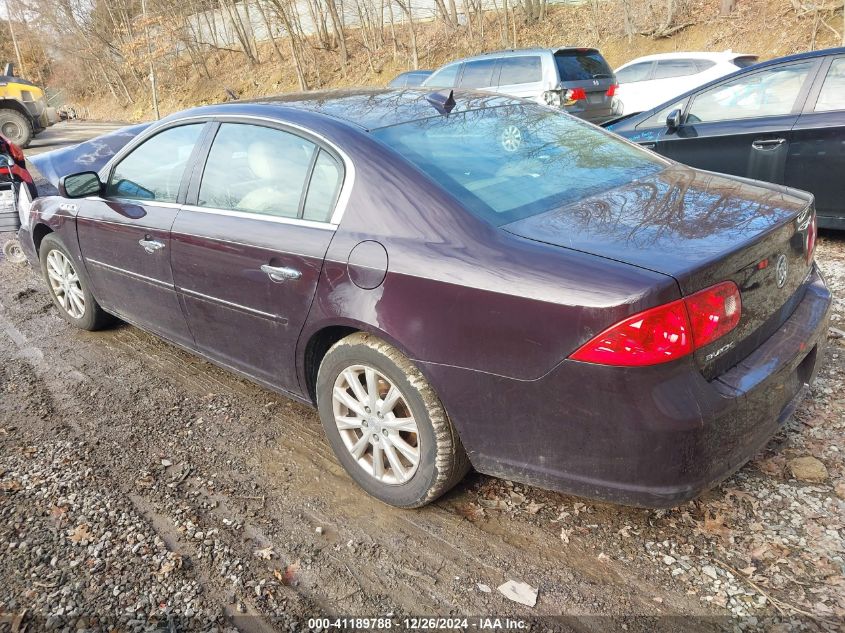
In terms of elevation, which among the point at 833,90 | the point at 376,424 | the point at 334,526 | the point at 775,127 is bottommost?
the point at 334,526

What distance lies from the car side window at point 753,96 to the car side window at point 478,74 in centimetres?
615

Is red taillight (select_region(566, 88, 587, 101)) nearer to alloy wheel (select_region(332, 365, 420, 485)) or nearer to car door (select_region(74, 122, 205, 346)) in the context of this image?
car door (select_region(74, 122, 205, 346))

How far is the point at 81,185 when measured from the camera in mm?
4051

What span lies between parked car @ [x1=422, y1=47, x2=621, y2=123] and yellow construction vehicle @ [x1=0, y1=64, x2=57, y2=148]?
14.3m

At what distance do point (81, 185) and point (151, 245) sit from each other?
0.89 metres

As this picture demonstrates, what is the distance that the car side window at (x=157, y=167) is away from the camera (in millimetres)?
3557

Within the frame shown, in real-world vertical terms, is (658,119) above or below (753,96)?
below

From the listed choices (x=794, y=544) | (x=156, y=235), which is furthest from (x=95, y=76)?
(x=794, y=544)

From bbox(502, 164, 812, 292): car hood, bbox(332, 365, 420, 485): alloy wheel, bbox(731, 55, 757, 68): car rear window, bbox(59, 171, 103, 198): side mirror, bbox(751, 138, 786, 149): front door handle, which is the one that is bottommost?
bbox(332, 365, 420, 485): alloy wheel

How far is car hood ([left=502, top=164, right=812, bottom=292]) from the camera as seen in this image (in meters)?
2.08

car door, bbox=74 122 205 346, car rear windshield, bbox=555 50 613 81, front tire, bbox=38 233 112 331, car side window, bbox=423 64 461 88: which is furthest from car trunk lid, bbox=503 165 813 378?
car side window, bbox=423 64 461 88

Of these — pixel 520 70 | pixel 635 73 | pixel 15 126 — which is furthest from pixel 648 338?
pixel 15 126

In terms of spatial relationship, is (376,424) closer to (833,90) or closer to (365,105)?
(365,105)

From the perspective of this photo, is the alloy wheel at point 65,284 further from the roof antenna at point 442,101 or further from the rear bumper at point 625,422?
the rear bumper at point 625,422
